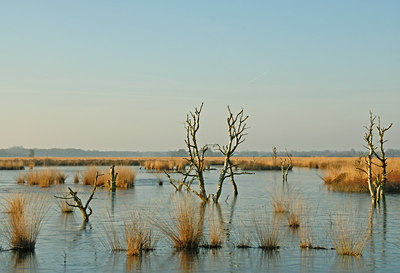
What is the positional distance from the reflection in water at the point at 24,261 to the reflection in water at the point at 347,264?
5210 mm

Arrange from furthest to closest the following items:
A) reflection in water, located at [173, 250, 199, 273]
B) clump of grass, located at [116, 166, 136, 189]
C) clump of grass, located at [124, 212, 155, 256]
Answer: clump of grass, located at [116, 166, 136, 189] → clump of grass, located at [124, 212, 155, 256] → reflection in water, located at [173, 250, 199, 273]

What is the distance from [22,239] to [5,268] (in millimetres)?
1484

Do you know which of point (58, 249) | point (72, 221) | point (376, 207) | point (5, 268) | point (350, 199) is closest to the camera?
point (5, 268)

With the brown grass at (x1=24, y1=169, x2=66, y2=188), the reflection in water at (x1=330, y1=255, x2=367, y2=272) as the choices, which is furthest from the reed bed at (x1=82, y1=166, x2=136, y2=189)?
the reflection in water at (x1=330, y1=255, x2=367, y2=272)

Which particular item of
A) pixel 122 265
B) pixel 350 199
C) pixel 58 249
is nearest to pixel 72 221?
pixel 58 249

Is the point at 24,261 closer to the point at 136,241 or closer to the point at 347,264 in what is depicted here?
the point at 136,241

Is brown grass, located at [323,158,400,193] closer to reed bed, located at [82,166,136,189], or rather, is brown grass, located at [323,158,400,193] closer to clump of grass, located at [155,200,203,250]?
reed bed, located at [82,166,136,189]

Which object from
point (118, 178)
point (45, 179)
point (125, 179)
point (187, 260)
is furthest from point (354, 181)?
point (187, 260)

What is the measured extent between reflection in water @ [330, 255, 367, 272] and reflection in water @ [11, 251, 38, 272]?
17.1 ft

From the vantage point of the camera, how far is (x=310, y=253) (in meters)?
9.90

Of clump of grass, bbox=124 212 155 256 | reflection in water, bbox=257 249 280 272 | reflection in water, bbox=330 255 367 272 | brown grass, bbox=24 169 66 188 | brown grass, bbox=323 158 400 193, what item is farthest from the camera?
brown grass, bbox=24 169 66 188

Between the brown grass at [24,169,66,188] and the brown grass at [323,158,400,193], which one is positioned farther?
the brown grass at [24,169,66,188]

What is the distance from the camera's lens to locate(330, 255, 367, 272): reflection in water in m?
8.60

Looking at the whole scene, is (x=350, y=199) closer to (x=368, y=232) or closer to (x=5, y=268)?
(x=368, y=232)
